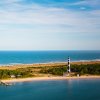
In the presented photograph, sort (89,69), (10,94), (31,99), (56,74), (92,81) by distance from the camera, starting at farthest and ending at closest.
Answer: (89,69) < (56,74) < (92,81) < (10,94) < (31,99)

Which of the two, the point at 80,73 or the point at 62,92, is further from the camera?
the point at 80,73

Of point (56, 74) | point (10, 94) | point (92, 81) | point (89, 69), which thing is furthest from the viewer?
point (89, 69)

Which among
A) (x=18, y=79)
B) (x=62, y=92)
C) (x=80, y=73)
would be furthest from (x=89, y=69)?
(x=62, y=92)

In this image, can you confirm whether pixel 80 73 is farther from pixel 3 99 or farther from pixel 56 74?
pixel 3 99

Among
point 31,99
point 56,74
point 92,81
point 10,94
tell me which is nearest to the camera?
point 31,99

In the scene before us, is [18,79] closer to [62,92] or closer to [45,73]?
[45,73]

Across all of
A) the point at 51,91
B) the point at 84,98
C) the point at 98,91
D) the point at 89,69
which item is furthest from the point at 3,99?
the point at 89,69
